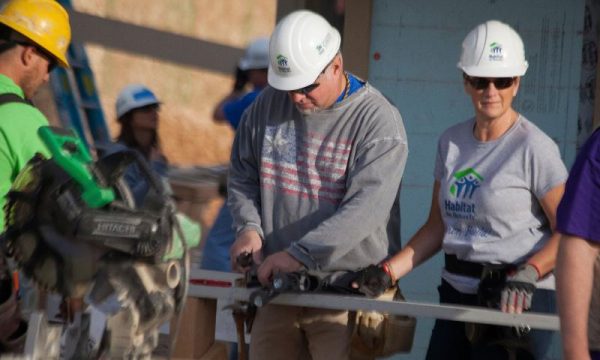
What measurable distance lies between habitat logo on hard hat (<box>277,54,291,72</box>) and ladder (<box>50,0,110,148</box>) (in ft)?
12.9

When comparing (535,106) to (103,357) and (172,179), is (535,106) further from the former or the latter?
(103,357)

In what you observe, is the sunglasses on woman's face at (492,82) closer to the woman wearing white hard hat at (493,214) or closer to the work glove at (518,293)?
Result: the woman wearing white hard hat at (493,214)

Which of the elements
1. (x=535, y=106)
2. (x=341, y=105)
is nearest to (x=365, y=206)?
(x=341, y=105)

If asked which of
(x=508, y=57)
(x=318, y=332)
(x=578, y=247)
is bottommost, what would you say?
(x=318, y=332)

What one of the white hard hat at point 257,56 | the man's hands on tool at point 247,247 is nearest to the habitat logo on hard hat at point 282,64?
the man's hands on tool at point 247,247

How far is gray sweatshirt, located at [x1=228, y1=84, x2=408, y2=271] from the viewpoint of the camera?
216 inches

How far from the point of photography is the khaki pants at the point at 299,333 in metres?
5.73

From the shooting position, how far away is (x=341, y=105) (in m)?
5.64

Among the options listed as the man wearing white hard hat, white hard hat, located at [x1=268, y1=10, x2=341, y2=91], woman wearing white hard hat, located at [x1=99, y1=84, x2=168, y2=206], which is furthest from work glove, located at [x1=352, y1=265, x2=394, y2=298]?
woman wearing white hard hat, located at [x1=99, y1=84, x2=168, y2=206]

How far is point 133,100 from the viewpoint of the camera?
768 centimetres

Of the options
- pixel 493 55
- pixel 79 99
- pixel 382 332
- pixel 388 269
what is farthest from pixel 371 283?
pixel 79 99

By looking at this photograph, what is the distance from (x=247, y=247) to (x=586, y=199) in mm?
1833

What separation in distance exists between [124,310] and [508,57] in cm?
230

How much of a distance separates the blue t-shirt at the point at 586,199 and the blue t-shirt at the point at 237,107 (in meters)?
3.06
